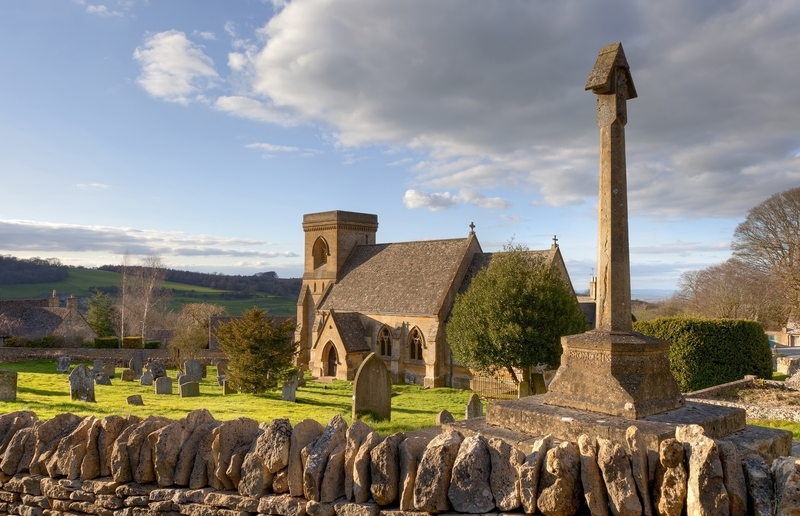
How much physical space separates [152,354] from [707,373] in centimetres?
3519

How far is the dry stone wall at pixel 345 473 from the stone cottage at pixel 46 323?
129 ft

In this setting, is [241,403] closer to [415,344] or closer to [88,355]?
[415,344]

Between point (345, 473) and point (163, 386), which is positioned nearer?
point (345, 473)

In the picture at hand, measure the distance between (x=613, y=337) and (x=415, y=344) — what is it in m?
25.4

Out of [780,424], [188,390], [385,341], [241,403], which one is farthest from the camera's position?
[385,341]

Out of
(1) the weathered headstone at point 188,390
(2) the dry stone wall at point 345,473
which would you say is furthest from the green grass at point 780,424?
(1) the weathered headstone at point 188,390

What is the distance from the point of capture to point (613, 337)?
6207mm

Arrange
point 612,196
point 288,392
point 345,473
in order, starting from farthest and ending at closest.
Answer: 1. point 288,392
2. point 612,196
3. point 345,473

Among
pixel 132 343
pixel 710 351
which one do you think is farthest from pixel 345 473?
pixel 132 343

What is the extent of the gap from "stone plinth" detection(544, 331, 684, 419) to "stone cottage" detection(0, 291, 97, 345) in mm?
41860

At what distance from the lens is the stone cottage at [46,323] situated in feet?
130

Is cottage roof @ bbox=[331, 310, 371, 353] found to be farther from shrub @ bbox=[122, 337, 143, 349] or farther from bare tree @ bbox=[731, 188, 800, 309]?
bare tree @ bbox=[731, 188, 800, 309]

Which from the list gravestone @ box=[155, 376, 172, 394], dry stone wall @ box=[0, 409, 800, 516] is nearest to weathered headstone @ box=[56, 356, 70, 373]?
gravestone @ box=[155, 376, 172, 394]

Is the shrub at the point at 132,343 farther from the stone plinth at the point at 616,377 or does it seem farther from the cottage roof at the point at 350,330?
the stone plinth at the point at 616,377
